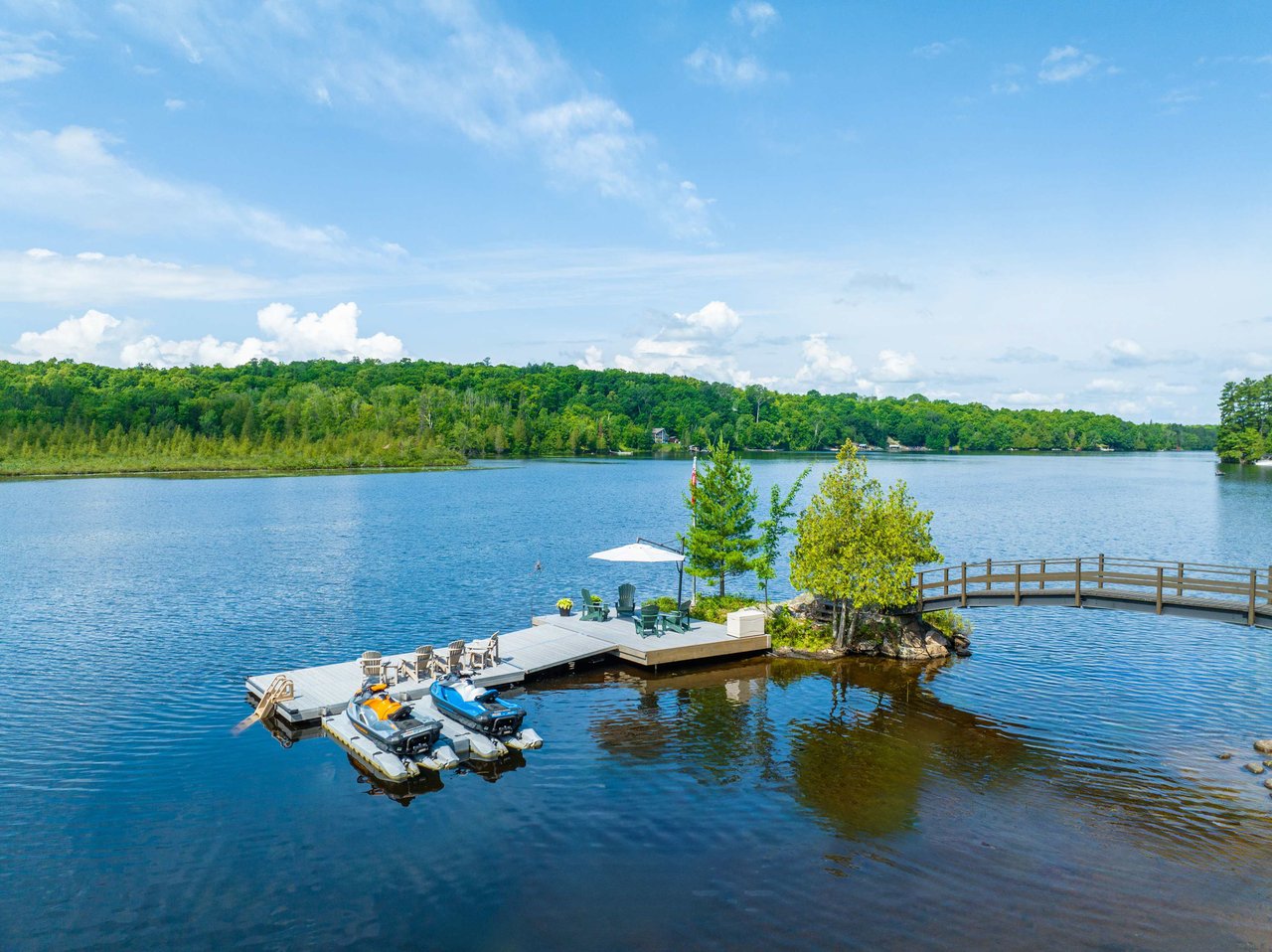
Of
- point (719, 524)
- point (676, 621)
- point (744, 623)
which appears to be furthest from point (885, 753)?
point (719, 524)

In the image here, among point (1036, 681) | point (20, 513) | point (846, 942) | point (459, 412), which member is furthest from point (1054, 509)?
point (459, 412)

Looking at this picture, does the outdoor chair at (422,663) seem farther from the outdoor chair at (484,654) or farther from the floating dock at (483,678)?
the outdoor chair at (484,654)

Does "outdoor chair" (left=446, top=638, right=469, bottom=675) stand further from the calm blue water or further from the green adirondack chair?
the green adirondack chair

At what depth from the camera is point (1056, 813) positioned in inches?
621

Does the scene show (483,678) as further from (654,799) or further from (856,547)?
(856,547)

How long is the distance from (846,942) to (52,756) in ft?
55.5

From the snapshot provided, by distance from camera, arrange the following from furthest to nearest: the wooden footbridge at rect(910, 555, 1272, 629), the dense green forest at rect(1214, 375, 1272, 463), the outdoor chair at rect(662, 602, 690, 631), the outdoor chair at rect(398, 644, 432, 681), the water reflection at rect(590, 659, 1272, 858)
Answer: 1. the dense green forest at rect(1214, 375, 1272, 463)
2. the outdoor chair at rect(662, 602, 690, 631)
3. the wooden footbridge at rect(910, 555, 1272, 629)
4. the outdoor chair at rect(398, 644, 432, 681)
5. the water reflection at rect(590, 659, 1272, 858)

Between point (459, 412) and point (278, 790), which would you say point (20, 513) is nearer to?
point (278, 790)

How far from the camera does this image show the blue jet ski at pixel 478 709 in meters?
18.2

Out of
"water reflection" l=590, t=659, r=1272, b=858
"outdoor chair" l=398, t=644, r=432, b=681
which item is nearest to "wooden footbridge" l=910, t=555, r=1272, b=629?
"water reflection" l=590, t=659, r=1272, b=858

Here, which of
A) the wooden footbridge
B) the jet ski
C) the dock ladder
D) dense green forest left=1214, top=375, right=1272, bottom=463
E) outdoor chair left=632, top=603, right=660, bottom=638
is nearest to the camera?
the jet ski

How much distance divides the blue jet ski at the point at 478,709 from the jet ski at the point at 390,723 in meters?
0.81

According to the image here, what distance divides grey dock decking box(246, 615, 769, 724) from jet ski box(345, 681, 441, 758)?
149 centimetres

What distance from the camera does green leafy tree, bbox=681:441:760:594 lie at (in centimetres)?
2908
